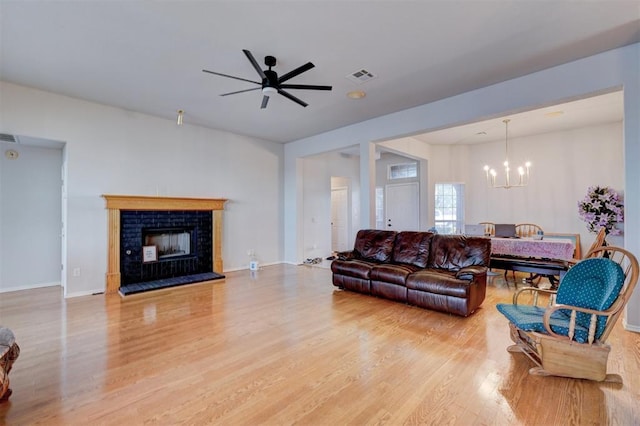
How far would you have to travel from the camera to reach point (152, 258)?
5109mm

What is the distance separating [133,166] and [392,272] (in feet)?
14.9

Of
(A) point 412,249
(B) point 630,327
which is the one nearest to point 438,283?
(A) point 412,249

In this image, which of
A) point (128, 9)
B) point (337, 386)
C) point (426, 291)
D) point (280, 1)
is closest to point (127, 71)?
point (128, 9)

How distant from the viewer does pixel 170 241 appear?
18.0 feet

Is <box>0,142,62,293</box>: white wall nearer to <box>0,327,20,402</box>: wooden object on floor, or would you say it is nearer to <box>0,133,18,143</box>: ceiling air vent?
<box>0,133,18,143</box>: ceiling air vent

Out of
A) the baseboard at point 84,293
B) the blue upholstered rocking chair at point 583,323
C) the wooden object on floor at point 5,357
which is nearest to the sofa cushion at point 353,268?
the blue upholstered rocking chair at point 583,323

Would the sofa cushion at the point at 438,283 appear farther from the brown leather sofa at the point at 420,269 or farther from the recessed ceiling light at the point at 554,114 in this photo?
the recessed ceiling light at the point at 554,114

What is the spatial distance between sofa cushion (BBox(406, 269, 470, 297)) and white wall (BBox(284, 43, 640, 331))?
5.39ft

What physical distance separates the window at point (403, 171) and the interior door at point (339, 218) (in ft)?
4.61

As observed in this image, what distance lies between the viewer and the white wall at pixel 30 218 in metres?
4.57

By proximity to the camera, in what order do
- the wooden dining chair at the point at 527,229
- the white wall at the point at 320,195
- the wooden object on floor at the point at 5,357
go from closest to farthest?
the wooden object on floor at the point at 5,357
the wooden dining chair at the point at 527,229
the white wall at the point at 320,195

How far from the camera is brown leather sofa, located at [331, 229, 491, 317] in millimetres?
3459

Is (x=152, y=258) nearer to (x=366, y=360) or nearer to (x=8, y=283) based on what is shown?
(x=8, y=283)

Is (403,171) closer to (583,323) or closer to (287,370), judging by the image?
(583,323)
